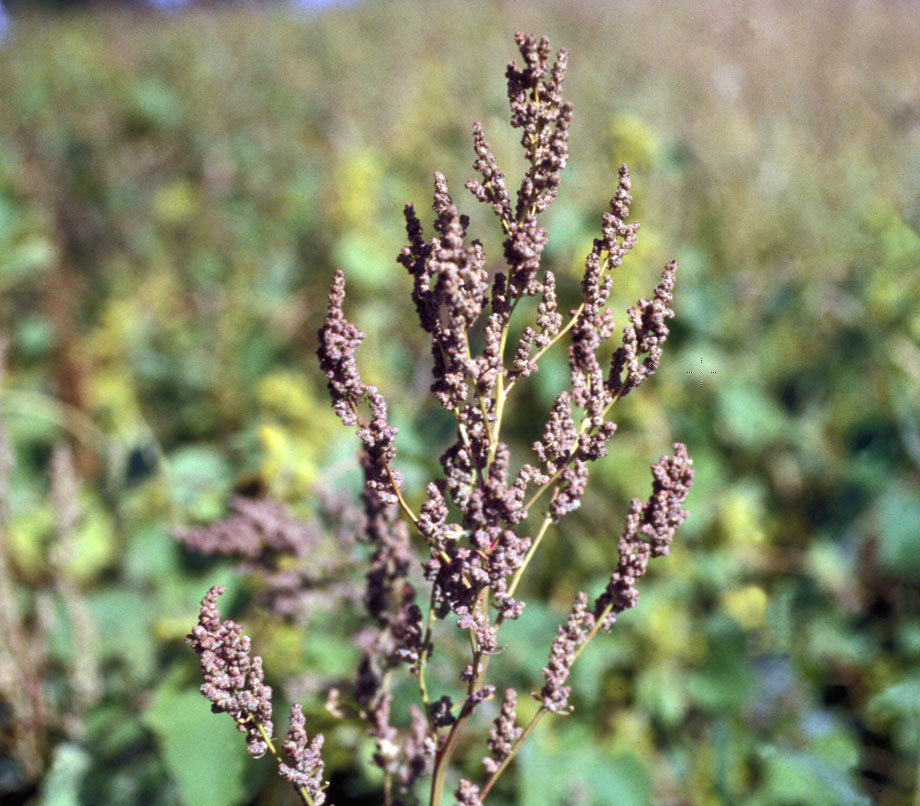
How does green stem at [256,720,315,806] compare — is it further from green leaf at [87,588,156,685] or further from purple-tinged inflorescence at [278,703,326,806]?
green leaf at [87,588,156,685]

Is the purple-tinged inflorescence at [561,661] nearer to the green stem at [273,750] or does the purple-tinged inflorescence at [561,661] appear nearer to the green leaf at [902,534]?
the green stem at [273,750]

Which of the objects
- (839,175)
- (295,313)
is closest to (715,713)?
(295,313)

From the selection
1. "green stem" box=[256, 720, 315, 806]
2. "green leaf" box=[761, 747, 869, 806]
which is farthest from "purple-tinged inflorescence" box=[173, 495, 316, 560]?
"green leaf" box=[761, 747, 869, 806]

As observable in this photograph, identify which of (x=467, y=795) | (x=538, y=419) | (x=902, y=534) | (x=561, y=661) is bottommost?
(x=467, y=795)

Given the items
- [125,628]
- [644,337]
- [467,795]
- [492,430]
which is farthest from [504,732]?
[125,628]

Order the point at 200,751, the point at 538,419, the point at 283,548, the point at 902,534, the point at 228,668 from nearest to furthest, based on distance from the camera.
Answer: the point at 228,668 < the point at 200,751 < the point at 283,548 < the point at 902,534 < the point at 538,419

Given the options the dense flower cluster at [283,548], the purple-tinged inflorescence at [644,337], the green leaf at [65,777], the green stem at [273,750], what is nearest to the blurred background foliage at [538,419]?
the green leaf at [65,777]

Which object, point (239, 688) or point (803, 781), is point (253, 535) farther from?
point (803, 781)

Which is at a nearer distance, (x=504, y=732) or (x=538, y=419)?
(x=504, y=732)
